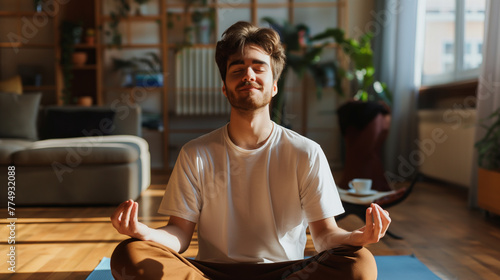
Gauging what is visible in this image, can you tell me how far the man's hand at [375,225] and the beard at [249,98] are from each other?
46 centimetres

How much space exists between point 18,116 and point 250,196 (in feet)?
10.1

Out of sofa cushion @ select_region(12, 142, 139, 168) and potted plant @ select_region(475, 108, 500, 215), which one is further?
sofa cushion @ select_region(12, 142, 139, 168)

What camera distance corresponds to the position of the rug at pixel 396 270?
6.08 feet

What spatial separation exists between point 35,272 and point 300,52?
155 inches

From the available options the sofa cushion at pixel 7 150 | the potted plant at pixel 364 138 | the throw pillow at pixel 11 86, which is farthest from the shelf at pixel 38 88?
the potted plant at pixel 364 138

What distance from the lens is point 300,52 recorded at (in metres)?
5.24

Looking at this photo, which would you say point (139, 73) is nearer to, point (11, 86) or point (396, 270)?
point (11, 86)

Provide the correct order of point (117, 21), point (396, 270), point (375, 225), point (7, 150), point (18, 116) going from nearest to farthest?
point (375, 225) → point (396, 270) → point (7, 150) → point (18, 116) → point (117, 21)

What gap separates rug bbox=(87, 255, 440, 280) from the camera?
6.08ft

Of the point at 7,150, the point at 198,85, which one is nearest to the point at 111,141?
the point at 7,150

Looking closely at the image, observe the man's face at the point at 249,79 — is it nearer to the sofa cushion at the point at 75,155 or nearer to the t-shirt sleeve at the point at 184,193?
the t-shirt sleeve at the point at 184,193

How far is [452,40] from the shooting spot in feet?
13.8

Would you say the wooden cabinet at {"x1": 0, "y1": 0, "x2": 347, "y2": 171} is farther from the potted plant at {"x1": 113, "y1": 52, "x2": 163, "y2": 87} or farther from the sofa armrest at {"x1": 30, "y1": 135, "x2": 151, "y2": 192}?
the sofa armrest at {"x1": 30, "y1": 135, "x2": 151, "y2": 192}

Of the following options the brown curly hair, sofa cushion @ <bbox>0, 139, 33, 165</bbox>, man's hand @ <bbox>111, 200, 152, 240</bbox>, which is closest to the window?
the brown curly hair
